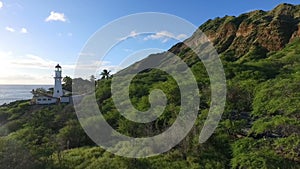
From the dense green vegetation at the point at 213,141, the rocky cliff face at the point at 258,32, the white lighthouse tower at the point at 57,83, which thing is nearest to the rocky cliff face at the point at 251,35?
the rocky cliff face at the point at 258,32

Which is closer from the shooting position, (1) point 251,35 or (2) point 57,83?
(2) point 57,83

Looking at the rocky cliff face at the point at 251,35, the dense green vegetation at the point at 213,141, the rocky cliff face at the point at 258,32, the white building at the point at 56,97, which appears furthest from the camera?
the rocky cliff face at the point at 258,32

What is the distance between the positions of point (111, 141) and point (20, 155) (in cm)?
670

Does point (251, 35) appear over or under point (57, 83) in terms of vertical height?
over

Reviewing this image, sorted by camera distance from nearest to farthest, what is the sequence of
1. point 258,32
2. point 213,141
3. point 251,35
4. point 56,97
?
point 213,141 < point 56,97 < point 258,32 < point 251,35

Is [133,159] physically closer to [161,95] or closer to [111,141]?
[111,141]

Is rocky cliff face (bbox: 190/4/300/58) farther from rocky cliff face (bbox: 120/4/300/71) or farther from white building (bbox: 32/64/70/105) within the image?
white building (bbox: 32/64/70/105)

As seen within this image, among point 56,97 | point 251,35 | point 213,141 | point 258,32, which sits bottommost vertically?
point 213,141

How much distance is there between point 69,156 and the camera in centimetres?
1934

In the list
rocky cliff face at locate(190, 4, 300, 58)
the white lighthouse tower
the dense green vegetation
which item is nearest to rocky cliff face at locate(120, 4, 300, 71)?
rocky cliff face at locate(190, 4, 300, 58)

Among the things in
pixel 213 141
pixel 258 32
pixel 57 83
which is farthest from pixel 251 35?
pixel 213 141

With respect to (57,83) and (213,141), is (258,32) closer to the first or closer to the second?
(57,83)

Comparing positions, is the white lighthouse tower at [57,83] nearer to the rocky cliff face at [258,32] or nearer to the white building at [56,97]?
the white building at [56,97]

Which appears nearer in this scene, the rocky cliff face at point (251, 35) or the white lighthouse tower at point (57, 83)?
the white lighthouse tower at point (57, 83)
